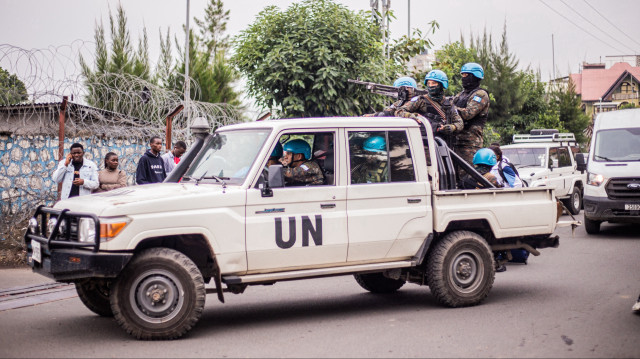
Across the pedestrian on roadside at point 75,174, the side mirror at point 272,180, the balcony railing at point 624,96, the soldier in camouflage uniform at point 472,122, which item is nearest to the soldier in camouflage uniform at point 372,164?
the side mirror at point 272,180

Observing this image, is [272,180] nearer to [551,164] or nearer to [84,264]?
[84,264]

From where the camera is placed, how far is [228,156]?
7.14 metres

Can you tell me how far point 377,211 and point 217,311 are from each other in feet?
6.92

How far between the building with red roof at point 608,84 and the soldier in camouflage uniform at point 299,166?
7846 cm

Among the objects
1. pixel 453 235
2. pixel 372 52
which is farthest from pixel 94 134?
pixel 453 235

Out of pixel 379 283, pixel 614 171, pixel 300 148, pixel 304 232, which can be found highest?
pixel 300 148

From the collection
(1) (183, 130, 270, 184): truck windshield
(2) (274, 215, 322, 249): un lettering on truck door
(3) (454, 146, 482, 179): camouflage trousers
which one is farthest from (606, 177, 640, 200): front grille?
(1) (183, 130, 270, 184): truck windshield

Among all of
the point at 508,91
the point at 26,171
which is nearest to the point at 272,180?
the point at 26,171

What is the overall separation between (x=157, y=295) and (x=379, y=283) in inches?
129

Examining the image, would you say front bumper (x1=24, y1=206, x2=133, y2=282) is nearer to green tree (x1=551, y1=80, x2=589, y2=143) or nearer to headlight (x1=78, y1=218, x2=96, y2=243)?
A: headlight (x1=78, y1=218, x2=96, y2=243)

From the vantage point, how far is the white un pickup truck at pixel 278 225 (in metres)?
6.22

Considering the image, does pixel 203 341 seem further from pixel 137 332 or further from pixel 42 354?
pixel 42 354

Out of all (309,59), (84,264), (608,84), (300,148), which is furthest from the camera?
(608,84)

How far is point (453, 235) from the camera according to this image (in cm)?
776
